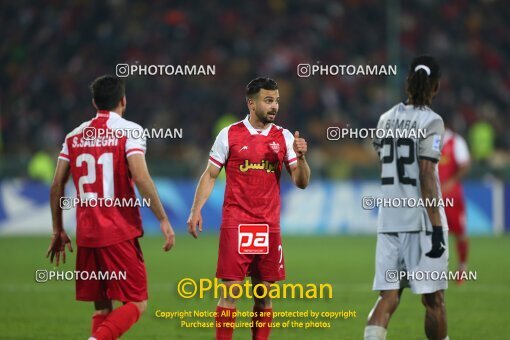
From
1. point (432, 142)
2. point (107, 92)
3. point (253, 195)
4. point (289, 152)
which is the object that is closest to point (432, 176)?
point (432, 142)

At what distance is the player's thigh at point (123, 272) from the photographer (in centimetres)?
698

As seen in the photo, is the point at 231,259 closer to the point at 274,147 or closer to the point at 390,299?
the point at 274,147

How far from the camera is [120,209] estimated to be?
707 cm

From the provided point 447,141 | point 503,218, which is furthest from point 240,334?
point 503,218

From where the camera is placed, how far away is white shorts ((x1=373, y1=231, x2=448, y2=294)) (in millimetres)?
6867

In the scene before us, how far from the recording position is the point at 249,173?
7.62 metres

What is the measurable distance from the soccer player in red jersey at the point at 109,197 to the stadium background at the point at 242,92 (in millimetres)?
9688

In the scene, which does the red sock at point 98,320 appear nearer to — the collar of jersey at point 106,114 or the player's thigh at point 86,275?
the player's thigh at point 86,275

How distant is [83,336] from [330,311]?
3098 millimetres

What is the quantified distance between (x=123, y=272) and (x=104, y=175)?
0.70 meters

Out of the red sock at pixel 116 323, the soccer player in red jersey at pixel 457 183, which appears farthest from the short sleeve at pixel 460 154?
the red sock at pixel 116 323

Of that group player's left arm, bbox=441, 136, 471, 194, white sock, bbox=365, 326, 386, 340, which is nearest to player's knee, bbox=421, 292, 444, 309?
white sock, bbox=365, 326, 386, 340

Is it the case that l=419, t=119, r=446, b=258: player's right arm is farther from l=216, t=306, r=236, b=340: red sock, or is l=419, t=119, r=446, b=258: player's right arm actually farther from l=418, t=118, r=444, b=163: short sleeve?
l=216, t=306, r=236, b=340: red sock

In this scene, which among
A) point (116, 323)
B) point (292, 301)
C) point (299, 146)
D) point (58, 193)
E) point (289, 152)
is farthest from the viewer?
point (292, 301)
